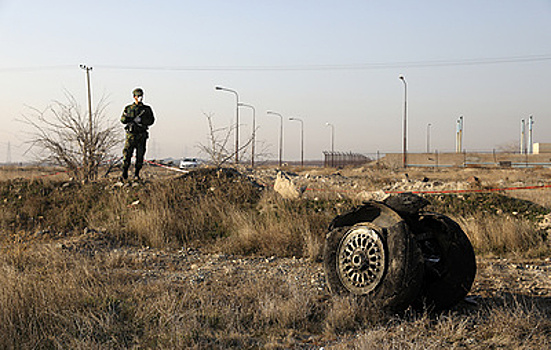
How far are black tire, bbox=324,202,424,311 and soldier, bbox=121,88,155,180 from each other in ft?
28.0

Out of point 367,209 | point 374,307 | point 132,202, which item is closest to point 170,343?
point 374,307

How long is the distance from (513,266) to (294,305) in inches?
151

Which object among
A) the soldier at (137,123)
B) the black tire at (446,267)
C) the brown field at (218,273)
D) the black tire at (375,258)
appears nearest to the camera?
the brown field at (218,273)

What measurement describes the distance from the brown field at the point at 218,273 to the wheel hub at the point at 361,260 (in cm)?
21

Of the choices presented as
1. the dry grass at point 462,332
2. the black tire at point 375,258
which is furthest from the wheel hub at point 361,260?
the dry grass at point 462,332

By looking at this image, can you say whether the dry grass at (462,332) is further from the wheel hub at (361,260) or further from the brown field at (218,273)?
the wheel hub at (361,260)

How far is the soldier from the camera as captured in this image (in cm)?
1275

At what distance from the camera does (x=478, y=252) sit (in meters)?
8.36

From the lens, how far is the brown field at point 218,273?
4.39 metres

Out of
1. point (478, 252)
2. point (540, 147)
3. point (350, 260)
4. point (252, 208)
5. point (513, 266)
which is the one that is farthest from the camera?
point (540, 147)

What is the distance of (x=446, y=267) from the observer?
503cm

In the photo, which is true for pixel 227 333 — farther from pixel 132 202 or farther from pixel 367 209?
pixel 132 202

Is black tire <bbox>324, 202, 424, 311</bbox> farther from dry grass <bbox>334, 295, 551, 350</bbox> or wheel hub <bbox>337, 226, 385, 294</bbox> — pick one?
dry grass <bbox>334, 295, 551, 350</bbox>

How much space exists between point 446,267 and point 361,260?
83 centimetres
